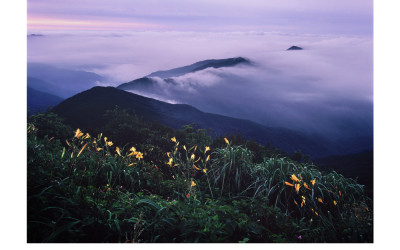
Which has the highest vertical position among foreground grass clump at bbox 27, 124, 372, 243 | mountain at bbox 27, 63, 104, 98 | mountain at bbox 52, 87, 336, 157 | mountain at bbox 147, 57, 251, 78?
mountain at bbox 147, 57, 251, 78

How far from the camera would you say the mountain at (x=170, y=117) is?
11.4ft

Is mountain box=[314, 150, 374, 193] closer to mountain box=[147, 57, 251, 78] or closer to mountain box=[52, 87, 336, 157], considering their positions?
mountain box=[52, 87, 336, 157]

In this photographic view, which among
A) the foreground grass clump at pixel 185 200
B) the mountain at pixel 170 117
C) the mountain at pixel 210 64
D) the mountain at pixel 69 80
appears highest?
the mountain at pixel 210 64

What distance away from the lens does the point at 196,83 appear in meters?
3.57

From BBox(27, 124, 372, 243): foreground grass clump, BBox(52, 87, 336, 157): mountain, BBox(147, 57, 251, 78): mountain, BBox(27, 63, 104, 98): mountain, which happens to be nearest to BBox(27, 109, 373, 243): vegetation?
BBox(27, 124, 372, 243): foreground grass clump

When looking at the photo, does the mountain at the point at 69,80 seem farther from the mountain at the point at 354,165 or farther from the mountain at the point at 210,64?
the mountain at the point at 354,165

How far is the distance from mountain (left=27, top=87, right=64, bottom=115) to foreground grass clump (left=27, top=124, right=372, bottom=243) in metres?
0.25

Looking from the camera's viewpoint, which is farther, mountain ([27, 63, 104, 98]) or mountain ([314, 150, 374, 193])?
mountain ([27, 63, 104, 98])

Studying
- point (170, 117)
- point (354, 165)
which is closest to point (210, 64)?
point (170, 117)

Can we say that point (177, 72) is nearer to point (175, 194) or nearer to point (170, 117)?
point (170, 117)

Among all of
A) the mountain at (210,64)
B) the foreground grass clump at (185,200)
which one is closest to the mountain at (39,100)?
the foreground grass clump at (185,200)

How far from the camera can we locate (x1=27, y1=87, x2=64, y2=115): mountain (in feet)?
11.0
